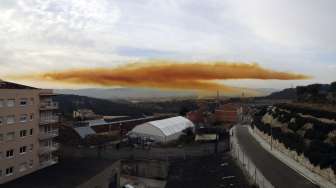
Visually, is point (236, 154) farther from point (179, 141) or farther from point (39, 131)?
point (39, 131)

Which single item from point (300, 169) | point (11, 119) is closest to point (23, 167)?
point (11, 119)

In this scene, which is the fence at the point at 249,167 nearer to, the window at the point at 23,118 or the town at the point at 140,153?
the town at the point at 140,153

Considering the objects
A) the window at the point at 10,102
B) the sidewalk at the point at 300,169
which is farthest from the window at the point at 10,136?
the sidewalk at the point at 300,169

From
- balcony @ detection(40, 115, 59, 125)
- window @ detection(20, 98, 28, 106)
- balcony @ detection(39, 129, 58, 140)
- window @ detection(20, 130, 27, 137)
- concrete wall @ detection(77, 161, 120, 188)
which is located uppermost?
window @ detection(20, 98, 28, 106)

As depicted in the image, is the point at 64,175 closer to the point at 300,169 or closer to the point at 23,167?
the point at 23,167

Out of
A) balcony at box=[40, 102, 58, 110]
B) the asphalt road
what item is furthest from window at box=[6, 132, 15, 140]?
the asphalt road

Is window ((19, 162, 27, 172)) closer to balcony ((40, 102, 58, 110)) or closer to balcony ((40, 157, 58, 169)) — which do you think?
balcony ((40, 157, 58, 169))
